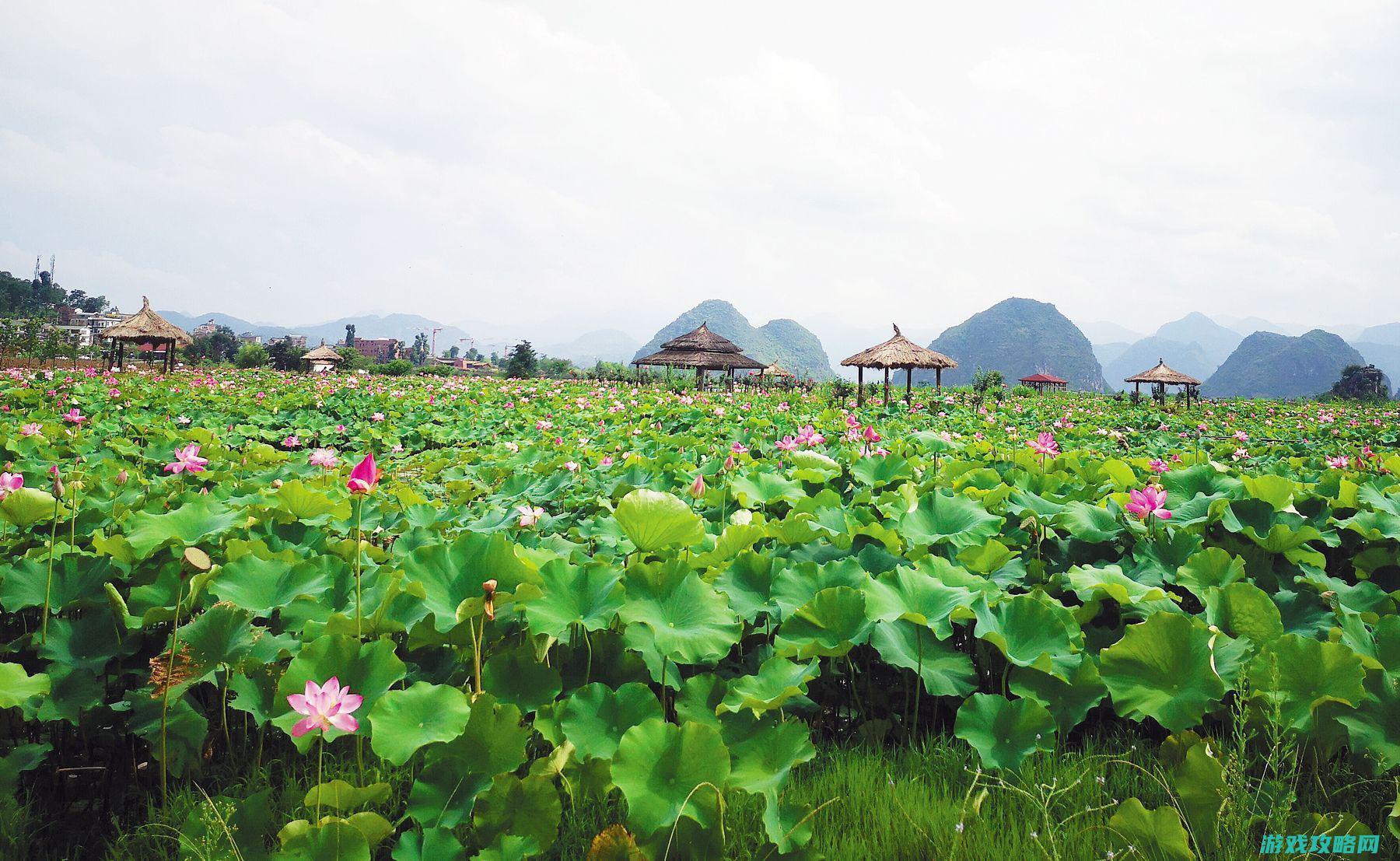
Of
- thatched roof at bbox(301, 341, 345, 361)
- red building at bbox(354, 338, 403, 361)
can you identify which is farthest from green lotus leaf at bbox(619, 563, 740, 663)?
red building at bbox(354, 338, 403, 361)

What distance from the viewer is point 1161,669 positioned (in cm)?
134

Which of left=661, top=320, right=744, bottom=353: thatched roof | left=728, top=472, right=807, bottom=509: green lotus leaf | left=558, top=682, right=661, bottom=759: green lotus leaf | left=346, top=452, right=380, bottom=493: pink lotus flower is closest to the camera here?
left=558, top=682, right=661, bottom=759: green lotus leaf

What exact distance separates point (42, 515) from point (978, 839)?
7.94ft

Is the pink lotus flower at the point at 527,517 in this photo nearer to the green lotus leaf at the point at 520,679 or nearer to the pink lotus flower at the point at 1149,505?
the green lotus leaf at the point at 520,679

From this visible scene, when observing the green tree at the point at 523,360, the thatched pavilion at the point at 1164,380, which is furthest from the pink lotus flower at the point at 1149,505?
the green tree at the point at 523,360

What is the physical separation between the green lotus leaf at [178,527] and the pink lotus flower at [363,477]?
2.41 ft

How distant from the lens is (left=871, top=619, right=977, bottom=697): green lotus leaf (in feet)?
4.76

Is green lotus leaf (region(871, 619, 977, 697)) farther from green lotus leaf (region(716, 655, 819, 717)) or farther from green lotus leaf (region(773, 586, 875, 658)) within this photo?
green lotus leaf (region(716, 655, 819, 717))

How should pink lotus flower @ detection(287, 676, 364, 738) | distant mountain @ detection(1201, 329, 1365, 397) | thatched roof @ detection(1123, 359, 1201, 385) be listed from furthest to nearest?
1. distant mountain @ detection(1201, 329, 1365, 397)
2. thatched roof @ detection(1123, 359, 1201, 385)
3. pink lotus flower @ detection(287, 676, 364, 738)

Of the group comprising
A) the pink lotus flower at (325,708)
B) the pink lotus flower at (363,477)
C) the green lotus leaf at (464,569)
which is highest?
the pink lotus flower at (363,477)

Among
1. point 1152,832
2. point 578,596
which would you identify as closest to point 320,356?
point 578,596

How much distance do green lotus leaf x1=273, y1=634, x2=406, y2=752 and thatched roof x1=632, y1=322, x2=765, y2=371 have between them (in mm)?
18702

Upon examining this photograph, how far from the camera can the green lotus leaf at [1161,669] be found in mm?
1289

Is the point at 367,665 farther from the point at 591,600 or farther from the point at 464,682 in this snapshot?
the point at 591,600
